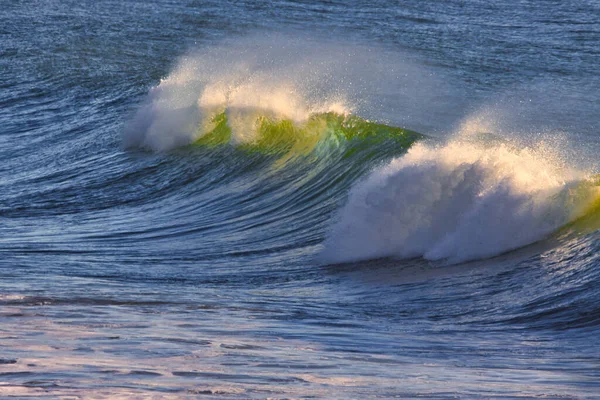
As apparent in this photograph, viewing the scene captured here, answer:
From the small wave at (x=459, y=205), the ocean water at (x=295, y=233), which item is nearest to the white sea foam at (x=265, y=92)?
the ocean water at (x=295, y=233)

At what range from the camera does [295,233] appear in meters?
11.4

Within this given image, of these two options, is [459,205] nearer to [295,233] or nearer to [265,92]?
[295,233]

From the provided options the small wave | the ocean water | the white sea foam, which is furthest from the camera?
the white sea foam

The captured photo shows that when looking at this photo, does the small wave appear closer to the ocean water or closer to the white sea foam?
the ocean water

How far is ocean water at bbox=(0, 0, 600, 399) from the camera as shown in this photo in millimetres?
5062

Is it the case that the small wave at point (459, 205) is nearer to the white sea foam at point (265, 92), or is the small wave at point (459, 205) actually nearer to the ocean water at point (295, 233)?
the ocean water at point (295, 233)

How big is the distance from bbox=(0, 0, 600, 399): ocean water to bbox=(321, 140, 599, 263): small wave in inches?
0.9

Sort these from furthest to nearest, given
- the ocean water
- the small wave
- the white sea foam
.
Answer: the white sea foam
the small wave
the ocean water

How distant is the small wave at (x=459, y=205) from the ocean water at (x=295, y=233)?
0.08 feet

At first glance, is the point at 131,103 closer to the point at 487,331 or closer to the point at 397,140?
the point at 397,140

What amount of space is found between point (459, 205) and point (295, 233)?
221 centimetres

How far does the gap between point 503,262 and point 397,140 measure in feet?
15.9

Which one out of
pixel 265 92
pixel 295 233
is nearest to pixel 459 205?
pixel 295 233

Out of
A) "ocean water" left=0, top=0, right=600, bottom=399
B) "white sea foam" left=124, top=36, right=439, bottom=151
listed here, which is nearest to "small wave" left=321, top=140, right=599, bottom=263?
"ocean water" left=0, top=0, right=600, bottom=399
